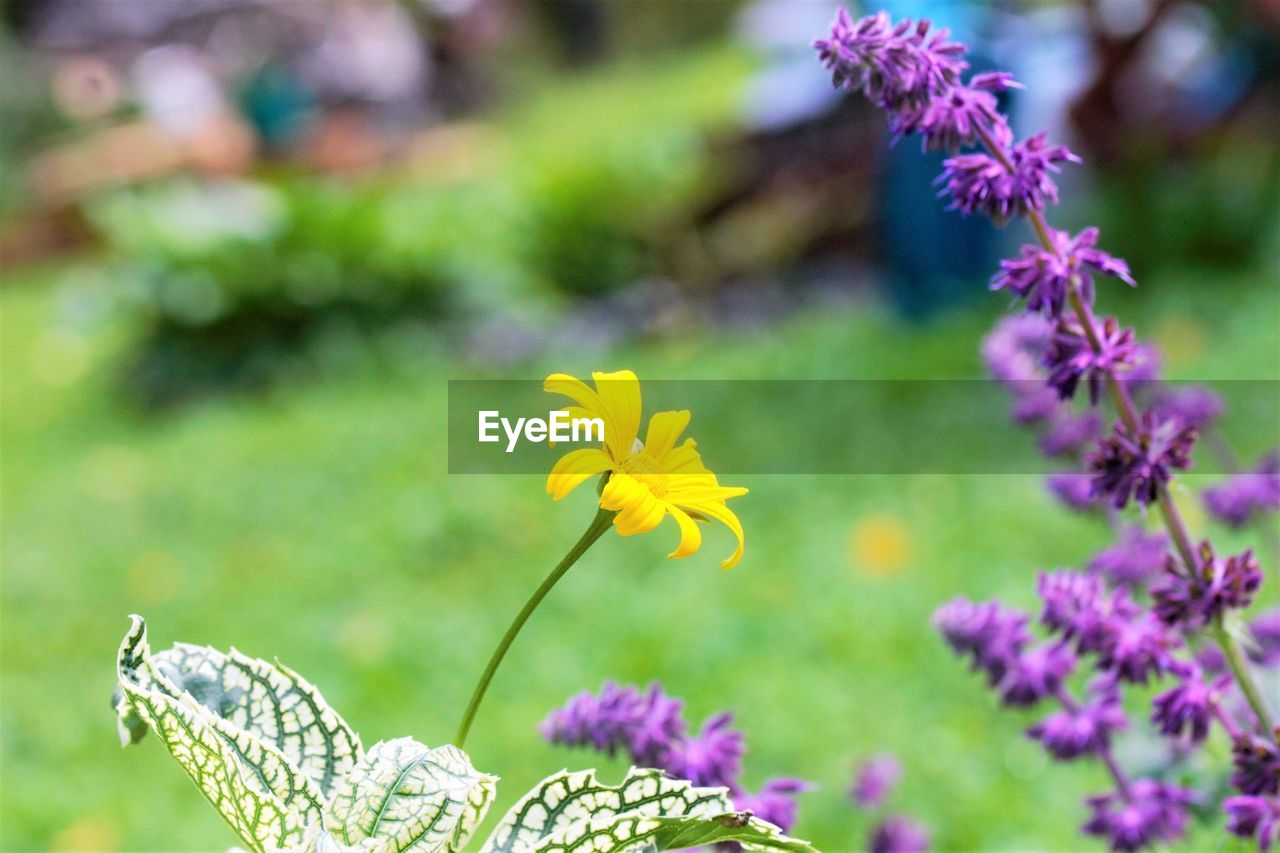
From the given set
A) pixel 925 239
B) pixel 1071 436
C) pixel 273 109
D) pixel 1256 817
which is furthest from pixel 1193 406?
pixel 273 109

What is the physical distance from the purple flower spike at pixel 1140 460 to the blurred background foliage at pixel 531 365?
21.5 inches

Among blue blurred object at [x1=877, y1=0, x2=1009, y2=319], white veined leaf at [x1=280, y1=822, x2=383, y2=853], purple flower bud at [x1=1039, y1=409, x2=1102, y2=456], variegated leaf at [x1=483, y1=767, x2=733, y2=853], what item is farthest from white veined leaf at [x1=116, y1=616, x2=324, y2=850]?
blue blurred object at [x1=877, y1=0, x2=1009, y2=319]

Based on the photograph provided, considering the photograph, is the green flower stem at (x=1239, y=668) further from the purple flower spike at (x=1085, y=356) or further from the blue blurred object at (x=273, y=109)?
the blue blurred object at (x=273, y=109)

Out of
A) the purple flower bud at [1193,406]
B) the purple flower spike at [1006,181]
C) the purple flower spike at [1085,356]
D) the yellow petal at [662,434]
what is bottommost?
the yellow petal at [662,434]

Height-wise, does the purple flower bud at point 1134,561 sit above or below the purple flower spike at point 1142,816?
above

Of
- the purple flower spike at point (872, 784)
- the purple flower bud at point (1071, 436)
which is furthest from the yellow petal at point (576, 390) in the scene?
the purple flower spike at point (872, 784)

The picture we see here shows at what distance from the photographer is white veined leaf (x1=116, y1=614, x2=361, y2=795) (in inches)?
35.6

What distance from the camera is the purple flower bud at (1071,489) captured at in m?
1.34

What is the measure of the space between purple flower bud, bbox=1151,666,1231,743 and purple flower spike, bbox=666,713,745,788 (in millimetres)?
315

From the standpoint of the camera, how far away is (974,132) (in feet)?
2.91

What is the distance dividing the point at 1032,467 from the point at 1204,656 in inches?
83.6

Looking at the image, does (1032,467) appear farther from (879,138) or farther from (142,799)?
(879,138)

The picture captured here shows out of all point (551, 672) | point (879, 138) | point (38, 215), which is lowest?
point (551, 672)

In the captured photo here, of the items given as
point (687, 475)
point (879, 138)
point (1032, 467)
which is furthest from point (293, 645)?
point (879, 138)
